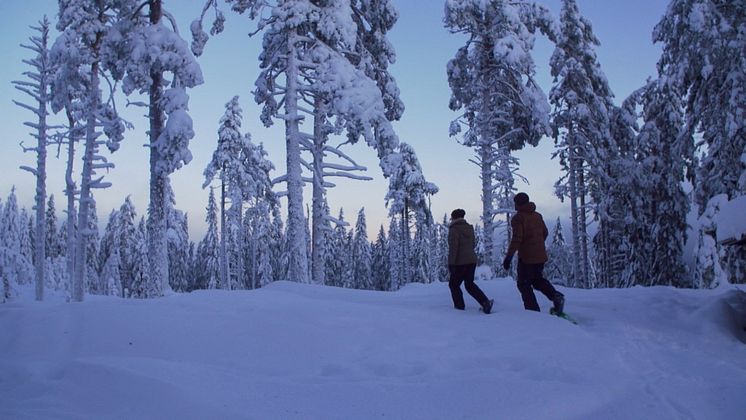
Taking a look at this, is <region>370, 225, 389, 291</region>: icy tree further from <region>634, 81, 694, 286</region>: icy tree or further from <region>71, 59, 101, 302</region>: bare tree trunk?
<region>71, 59, 101, 302</region>: bare tree trunk

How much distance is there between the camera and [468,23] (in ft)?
56.2

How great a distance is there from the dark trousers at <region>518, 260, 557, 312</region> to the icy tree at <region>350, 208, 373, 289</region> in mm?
56382

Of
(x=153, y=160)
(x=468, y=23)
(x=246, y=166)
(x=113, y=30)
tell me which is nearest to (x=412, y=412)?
(x=153, y=160)

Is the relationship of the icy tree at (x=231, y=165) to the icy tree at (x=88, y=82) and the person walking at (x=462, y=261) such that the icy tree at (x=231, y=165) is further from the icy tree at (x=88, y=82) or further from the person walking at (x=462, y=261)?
the person walking at (x=462, y=261)

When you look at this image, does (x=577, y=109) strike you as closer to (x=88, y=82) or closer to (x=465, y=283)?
(x=465, y=283)

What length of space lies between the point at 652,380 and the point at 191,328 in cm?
502

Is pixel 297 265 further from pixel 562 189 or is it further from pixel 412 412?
pixel 562 189

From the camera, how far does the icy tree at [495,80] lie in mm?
16844

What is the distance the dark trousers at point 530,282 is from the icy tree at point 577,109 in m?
16.6

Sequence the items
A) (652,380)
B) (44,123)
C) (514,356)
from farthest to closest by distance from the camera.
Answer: (44,123), (514,356), (652,380)

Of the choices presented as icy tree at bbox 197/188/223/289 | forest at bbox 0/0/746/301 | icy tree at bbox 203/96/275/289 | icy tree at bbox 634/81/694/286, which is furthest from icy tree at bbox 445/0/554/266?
icy tree at bbox 197/188/223/289

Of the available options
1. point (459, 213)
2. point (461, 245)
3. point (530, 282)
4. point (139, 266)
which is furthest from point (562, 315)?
point (139, 266)

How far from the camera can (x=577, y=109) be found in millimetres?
22531

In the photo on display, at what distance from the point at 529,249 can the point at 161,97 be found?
10.7 metres
